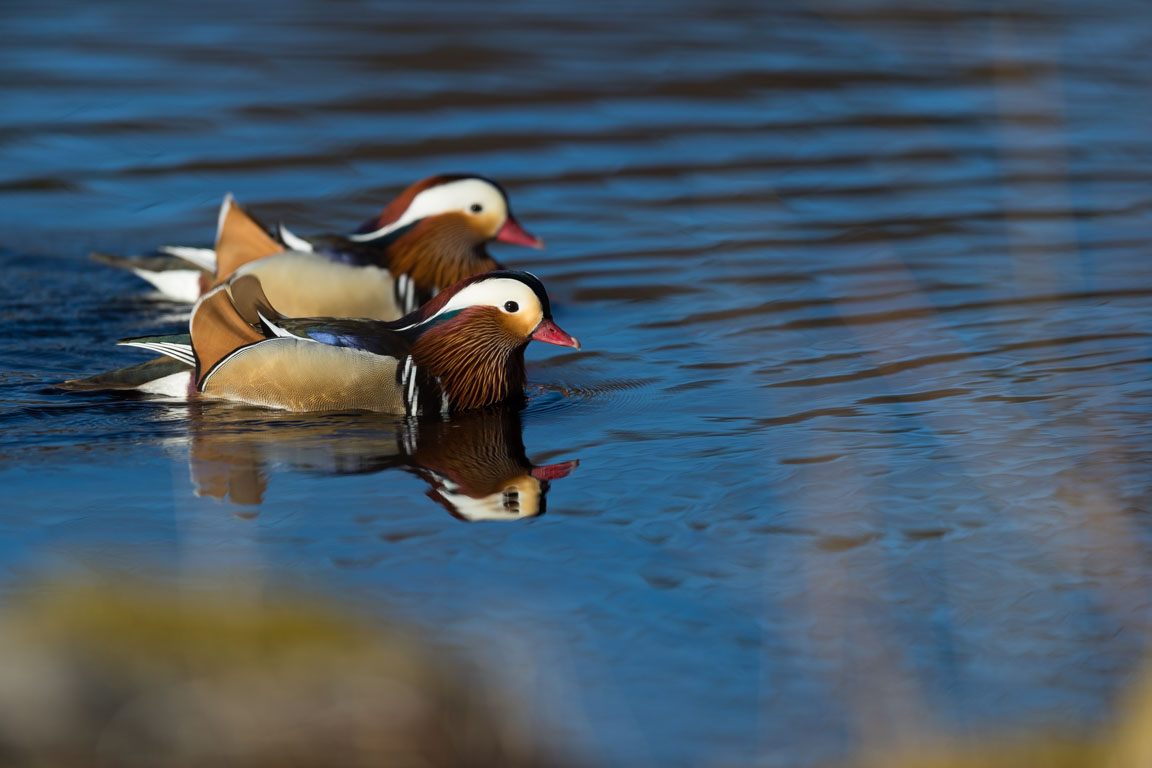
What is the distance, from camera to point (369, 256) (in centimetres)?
972

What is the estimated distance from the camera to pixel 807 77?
15766mm

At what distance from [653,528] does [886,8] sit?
13.6m

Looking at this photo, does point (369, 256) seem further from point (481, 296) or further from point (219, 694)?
point (219, 694)

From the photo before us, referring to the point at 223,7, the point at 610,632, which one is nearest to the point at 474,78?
the point at 223,7

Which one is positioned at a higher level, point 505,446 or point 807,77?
point 807,77

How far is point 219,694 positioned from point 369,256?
6.66m

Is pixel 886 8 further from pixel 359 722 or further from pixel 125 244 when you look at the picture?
pixel 359 722

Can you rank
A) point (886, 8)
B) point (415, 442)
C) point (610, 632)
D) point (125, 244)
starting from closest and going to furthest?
1. point (610, 632)
2. point (415, 442)
3. point (125, 244)
4. point (886, 8)

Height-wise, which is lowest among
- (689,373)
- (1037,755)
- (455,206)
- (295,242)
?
(1037,755)

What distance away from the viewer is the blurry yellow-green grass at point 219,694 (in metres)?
3.18

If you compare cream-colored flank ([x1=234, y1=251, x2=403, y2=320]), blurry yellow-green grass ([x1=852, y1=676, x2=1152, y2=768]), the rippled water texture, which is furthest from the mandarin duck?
blurry yellow-green grass ([x1=852, y1=676, x2=1152, y2=768])

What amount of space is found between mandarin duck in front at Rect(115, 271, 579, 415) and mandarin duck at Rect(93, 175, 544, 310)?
1213mm

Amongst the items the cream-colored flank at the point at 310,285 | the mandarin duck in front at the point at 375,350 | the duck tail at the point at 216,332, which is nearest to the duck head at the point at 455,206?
the cream-colored flank at the point at 310,285

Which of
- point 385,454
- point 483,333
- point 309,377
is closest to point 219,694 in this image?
point 385,454
